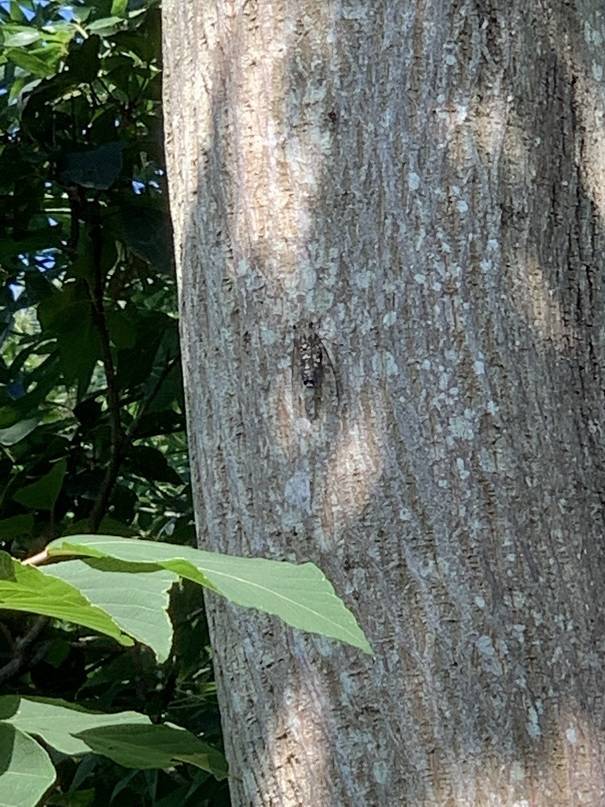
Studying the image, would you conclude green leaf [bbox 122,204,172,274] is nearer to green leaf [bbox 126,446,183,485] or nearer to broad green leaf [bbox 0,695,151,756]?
green leaf [bbox 126,446,183,485]

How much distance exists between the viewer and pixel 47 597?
554 mm

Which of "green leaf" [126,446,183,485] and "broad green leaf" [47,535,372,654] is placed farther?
"green leaf" [126,446,183,485]

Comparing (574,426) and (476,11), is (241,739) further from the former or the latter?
(476,11)

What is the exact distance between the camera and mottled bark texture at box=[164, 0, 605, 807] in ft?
2.68

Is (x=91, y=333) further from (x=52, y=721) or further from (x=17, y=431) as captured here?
(x=52, y=721)

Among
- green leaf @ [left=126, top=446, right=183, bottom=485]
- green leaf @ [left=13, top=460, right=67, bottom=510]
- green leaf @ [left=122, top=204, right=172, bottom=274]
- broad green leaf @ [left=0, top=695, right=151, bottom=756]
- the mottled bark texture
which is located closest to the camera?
broad green leaf @ [left=0, top=695, right=151, bottom=756]

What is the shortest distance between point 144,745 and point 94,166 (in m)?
1.15

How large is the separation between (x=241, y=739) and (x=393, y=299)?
38 cm

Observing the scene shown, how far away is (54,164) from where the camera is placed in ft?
5.95

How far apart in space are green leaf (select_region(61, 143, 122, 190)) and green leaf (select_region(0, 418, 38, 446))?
414 mm

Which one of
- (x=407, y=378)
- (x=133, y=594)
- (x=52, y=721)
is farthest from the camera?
(x=407, y=378)

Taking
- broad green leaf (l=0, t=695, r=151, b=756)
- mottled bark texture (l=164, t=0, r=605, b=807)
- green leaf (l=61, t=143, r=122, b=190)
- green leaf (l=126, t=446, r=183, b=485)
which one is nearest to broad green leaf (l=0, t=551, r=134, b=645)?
broad green leaf (l=0, t=695, r=151, b=756)

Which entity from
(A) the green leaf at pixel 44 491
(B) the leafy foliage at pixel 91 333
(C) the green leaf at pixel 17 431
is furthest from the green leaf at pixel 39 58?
(A) the green leaf at pixel 44 491

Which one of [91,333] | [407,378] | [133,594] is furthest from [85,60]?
[133,594]
